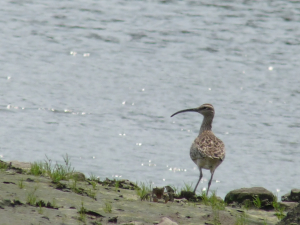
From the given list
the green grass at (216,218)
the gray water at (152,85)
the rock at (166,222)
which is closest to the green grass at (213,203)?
the green grass at (216,218)

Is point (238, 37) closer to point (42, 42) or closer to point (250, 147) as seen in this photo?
point (42, 42)

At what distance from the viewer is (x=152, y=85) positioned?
18.9 metres

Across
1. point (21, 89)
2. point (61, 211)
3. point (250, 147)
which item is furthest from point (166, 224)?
point (21, 89)

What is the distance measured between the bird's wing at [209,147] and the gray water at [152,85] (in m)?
1.99

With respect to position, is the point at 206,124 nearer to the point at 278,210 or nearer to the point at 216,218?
the point at 278,210

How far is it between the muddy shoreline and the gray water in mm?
4152

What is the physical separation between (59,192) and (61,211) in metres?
0.76

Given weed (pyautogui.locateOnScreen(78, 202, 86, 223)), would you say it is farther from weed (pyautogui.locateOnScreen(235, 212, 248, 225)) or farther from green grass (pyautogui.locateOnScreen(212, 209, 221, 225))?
weed (pyautogui.locateOnScreen(235, 212, 248, 225))

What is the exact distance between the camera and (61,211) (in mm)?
6891

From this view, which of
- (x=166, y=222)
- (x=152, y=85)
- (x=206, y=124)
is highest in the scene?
(x=152, y=85)

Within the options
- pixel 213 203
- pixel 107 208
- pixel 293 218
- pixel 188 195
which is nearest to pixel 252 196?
pixel 188 195

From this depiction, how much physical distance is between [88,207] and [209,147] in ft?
11.5

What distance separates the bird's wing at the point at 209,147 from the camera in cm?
1010

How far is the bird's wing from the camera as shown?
1010 centimetres
